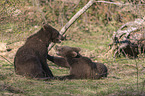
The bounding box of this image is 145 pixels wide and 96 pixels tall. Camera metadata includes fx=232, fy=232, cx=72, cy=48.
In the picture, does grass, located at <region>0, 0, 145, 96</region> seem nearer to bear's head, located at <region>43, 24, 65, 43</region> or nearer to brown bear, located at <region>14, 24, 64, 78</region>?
brown bear, located at <region>14, 24, 64, 78</region>

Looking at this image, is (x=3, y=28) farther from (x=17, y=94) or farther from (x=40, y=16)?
(x=40, y=16)

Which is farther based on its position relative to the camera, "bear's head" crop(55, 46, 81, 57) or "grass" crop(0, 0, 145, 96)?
"bear's head" crop(55, 46, 81, 57)

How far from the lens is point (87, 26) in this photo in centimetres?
1766

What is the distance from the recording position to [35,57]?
6.65 meters

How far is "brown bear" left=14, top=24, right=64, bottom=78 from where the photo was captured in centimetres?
642

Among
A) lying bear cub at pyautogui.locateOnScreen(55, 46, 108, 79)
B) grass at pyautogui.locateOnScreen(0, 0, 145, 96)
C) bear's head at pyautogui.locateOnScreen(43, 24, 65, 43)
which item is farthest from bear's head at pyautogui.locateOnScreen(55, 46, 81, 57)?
grass at pyautogui.locateOnScreen(0, 0, 145, 96)

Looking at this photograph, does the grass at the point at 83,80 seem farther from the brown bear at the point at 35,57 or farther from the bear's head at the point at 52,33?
the bear's head at the point at 52,33

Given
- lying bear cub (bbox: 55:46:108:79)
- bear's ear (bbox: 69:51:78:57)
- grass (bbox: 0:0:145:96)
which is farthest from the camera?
bear's ear (bbox: 69:51:78:57)

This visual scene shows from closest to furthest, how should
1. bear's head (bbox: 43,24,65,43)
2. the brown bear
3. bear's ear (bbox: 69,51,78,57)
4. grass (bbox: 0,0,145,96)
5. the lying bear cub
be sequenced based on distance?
1. grass (bbox: 0,0,145,96)
2. the brown bear
3. the lying bear cub
4. bear's ear (bbox: 69,51,78,57)
5. bear's head (bbox: 43,24,65,43)

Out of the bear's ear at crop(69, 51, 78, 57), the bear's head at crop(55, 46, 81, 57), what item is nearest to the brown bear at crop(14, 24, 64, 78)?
the bear's head at crop(55, 46, 81, 57)

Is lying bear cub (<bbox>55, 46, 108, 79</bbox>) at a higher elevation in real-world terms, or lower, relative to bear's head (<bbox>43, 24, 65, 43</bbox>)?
lower

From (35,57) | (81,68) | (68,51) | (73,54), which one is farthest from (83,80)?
(35,57)

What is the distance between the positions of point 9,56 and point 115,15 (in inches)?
390

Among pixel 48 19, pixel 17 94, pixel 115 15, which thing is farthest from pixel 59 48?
pixel 115 15
